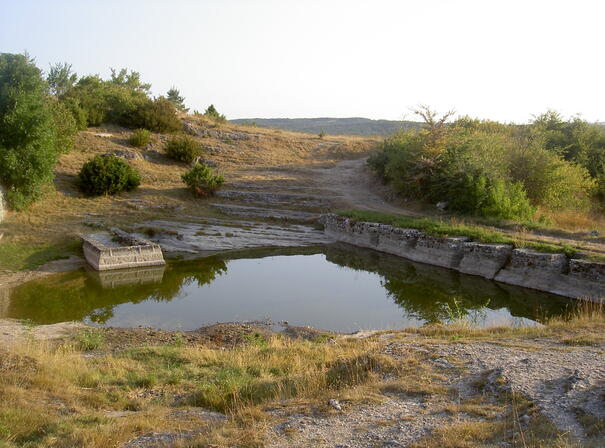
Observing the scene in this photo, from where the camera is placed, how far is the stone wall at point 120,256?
18.0 metres

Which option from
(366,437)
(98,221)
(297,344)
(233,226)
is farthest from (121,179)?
(366,437)

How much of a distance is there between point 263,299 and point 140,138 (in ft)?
69.7

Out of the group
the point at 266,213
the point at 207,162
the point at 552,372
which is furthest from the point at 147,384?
the point at 207,162

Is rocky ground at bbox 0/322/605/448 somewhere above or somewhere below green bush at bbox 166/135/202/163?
below

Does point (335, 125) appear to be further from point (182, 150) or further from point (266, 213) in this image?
point (266, 213)

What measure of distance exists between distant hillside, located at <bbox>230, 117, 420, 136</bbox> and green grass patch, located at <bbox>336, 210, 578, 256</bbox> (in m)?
75.6

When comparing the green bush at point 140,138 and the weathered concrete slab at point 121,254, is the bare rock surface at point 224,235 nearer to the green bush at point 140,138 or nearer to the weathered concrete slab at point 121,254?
the weathered concrete slab at point 121,254

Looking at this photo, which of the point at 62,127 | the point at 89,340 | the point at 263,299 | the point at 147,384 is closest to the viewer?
the point at 147,384

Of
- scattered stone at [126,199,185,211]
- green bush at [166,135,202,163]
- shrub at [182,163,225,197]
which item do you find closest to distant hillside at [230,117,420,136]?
green bush at [166,135,202,163]

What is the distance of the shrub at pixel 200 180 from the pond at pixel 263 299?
8595mm

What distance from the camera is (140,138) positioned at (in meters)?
33.4

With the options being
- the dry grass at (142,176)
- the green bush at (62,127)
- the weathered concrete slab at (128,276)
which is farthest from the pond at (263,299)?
the green bush at (62,127)

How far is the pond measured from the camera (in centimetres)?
1375

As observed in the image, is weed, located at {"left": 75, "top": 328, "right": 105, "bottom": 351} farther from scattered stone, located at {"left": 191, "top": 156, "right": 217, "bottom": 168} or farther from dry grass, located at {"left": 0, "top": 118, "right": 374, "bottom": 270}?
scattered stone, located at {"left": 191, "top": 156, "right": 217, "bottom": 168}
